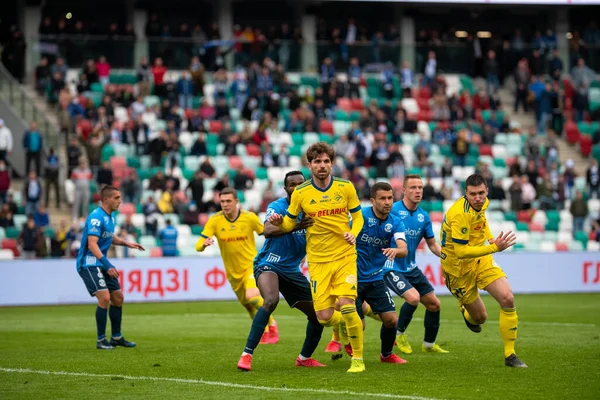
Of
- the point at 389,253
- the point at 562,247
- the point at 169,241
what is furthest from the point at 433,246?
the point at 562,247

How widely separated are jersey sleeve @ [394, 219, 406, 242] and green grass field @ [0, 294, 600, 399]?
5.12 ft

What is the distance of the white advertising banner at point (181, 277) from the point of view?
24.6 meters

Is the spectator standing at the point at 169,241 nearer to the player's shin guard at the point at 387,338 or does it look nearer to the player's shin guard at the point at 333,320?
the player's shin guard at the point at 387,338

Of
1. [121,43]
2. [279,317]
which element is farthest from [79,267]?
[121,43]

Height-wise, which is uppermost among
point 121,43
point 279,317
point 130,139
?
point 121,43

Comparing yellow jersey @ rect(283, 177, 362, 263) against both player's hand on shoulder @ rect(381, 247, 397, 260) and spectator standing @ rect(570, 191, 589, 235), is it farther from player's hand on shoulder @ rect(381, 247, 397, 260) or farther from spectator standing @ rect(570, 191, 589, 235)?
spectator standing @ rect(570, 191, 589, 235)

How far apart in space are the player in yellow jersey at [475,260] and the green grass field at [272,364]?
613 millimetres

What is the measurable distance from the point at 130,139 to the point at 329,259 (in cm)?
2113

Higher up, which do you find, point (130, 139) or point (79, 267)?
point (130, 139)

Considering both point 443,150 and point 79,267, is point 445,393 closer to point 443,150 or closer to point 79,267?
point 79,267

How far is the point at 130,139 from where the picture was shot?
3172 cm

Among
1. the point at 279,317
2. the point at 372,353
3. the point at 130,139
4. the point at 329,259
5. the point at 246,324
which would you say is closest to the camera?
the point at 329,259

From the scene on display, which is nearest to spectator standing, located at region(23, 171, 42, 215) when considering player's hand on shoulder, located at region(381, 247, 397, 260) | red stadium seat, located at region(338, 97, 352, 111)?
red stadium seat, located at region(338, 97, 352, 111)

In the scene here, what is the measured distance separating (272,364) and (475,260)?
9.15 ft
